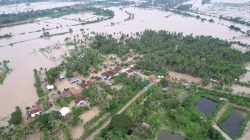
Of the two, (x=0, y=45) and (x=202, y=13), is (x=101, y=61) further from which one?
(x=202, y=13)

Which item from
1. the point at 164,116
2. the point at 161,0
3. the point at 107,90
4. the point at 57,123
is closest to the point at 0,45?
the point at 107,90

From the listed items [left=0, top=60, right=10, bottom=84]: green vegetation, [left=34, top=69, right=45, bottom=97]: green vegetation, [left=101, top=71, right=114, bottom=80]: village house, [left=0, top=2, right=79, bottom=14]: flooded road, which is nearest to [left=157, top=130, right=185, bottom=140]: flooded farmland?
[left=101, top=71, right=114, bottom=80]: village house

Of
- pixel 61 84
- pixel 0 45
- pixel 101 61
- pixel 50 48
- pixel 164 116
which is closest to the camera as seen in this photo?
pixel 164 116

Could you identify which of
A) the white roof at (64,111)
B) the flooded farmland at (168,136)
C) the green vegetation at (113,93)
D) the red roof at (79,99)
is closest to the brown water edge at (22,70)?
the white roof at (64,111)

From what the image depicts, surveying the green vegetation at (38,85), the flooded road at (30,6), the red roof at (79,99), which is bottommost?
the red roof at (79,99)

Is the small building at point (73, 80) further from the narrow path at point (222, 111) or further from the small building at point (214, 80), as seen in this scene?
the narrow path at point (222, 111)

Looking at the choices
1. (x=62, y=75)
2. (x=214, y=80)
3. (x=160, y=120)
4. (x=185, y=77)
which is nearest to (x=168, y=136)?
(x=160, y=120)

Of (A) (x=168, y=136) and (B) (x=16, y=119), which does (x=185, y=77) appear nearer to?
(A) (x=168, y=136)
